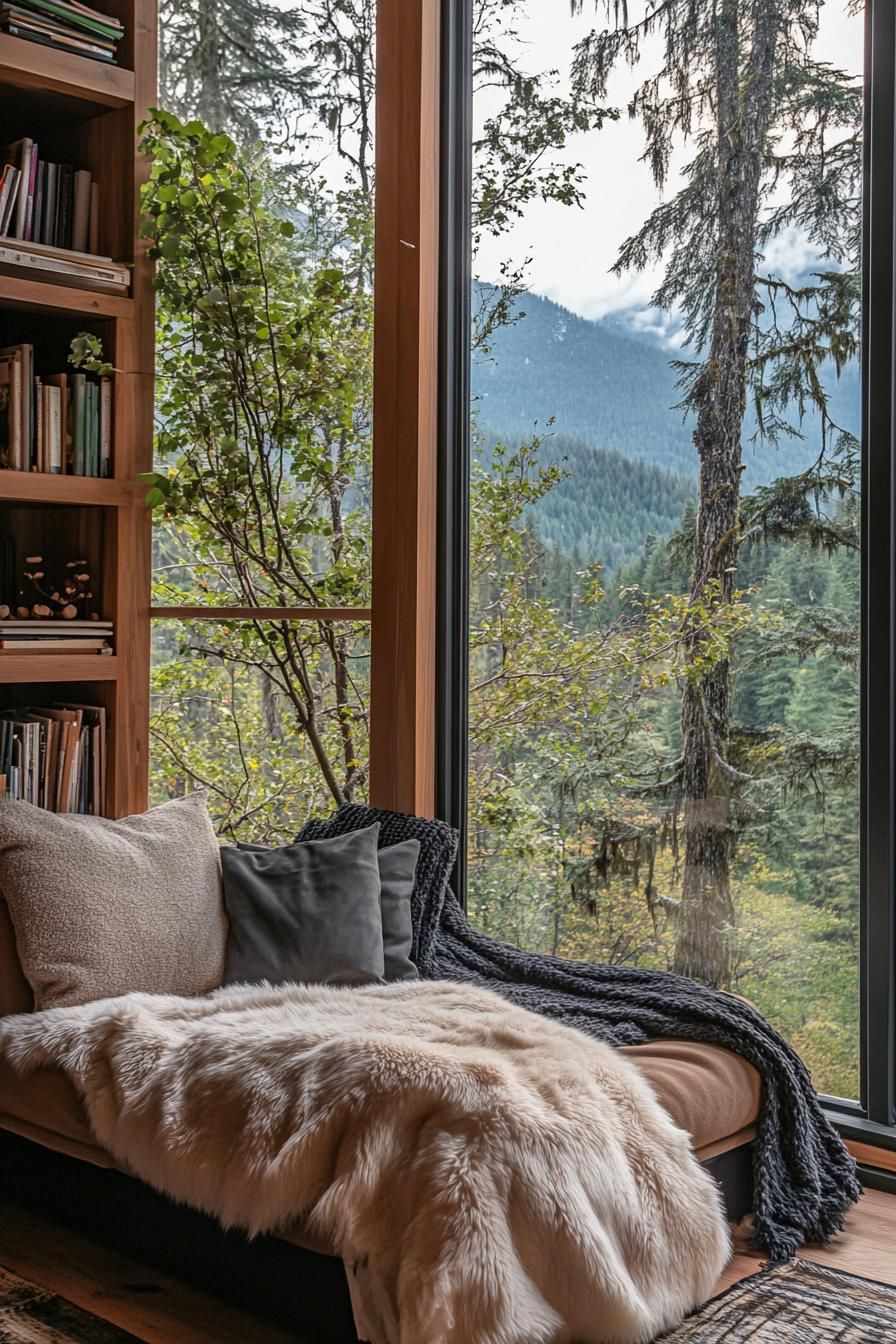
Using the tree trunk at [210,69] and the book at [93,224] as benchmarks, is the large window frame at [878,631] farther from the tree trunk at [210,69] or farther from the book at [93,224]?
the book at [93,224]

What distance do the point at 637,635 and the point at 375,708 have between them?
75cm

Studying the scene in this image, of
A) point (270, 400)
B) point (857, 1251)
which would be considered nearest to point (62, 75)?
point (270, 400)

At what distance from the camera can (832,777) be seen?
9.81ft

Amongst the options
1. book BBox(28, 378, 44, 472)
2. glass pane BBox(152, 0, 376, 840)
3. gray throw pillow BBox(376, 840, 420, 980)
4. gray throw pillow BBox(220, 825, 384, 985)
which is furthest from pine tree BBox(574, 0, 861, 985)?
book BBox(28, 378, 44, 472)

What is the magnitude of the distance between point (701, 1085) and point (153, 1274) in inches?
40.9

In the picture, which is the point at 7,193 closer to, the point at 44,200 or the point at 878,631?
the point at 44,200

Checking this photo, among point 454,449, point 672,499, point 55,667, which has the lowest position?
point 55,667

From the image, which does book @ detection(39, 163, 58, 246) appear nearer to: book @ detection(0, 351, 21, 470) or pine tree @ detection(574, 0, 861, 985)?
A: book @ detection(0, 351, 21, 470)

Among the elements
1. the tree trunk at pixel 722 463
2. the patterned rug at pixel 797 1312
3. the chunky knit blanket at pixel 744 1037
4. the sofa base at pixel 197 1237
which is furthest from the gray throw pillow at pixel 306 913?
the patterned rug at pixel 797 1312

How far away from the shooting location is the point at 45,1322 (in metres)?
2.25

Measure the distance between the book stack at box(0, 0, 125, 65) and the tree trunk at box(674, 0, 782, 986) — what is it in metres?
1.70

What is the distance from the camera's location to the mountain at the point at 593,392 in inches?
127

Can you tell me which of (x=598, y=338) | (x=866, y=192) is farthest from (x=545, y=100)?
(x=866, y=192)

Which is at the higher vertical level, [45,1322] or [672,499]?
[672,499]
